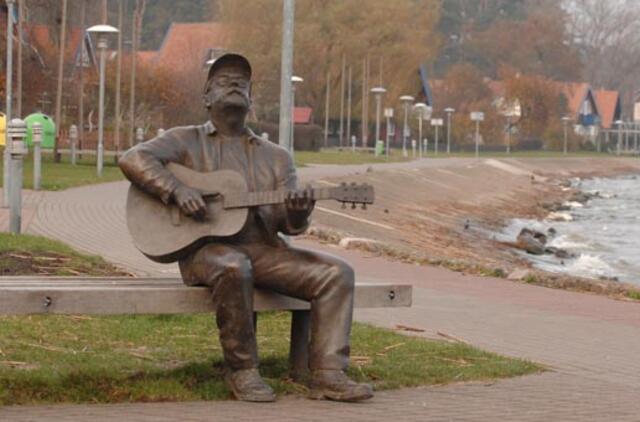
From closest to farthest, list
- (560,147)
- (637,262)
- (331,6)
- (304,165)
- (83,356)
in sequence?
1. (83,356)
2. (637,262)
3. (304,165)
4. (331,6)
5. (560,147)

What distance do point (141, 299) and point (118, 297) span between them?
0.14 metres

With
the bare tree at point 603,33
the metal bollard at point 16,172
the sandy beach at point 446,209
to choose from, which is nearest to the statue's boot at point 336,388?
the metal bollard at point 16,172

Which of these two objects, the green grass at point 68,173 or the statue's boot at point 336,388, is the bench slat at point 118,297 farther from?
the green grass at point 68,173

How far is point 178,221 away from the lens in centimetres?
912

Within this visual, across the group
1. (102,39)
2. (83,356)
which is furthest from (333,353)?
(102,39)

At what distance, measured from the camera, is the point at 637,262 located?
34375 mm

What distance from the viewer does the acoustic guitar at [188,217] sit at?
9055mm

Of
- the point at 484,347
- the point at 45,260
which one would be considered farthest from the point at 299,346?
the point at 45,260

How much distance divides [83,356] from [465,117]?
10340 cm

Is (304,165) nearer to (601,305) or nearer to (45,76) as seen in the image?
(45,76)

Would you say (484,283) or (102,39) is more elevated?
(102,39)

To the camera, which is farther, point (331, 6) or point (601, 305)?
point (331, 6)

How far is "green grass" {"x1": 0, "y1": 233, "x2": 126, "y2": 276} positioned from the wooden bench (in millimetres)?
4333

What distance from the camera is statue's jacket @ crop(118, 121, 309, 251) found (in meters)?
9.11
